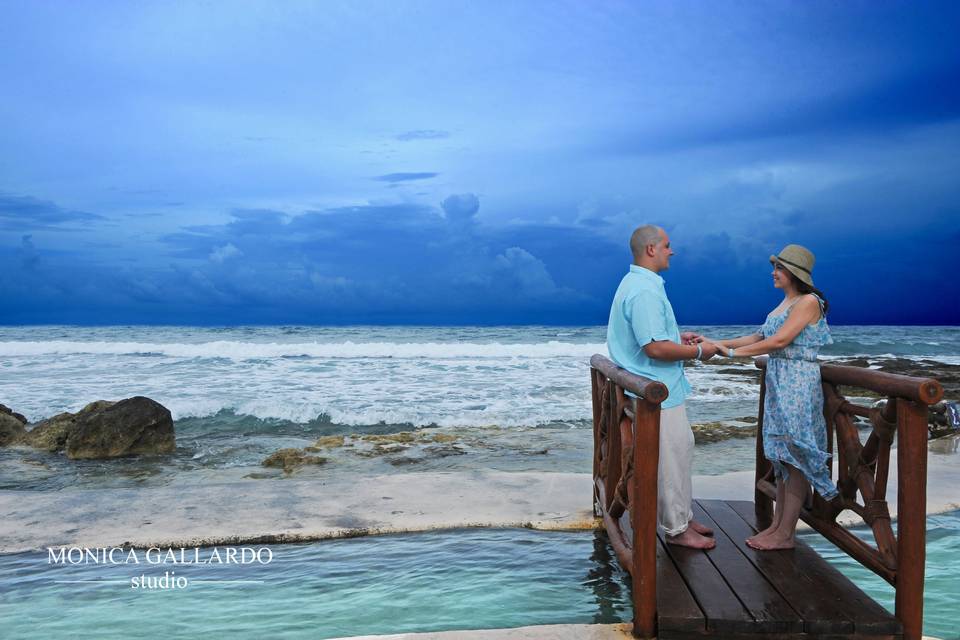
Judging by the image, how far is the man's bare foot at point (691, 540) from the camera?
4.21m

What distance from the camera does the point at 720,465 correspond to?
→ 899 cm

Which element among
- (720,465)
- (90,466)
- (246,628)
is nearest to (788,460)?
(246,628)

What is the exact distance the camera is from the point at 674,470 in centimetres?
403

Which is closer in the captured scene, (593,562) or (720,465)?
(593,562)

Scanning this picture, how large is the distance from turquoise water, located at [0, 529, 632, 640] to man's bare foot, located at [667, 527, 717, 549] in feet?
1.50

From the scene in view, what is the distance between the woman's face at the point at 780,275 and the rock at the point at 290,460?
261 inches

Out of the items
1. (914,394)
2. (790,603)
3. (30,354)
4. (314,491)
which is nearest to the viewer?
(914,394)

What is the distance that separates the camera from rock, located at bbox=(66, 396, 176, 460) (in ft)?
32.1

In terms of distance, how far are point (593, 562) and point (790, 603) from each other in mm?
1630

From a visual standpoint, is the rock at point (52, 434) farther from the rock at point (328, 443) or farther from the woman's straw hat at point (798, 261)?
the woman's straw hat at point (798, 261)

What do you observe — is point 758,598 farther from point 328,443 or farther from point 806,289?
point 328,443

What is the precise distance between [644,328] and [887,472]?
1.35 metres

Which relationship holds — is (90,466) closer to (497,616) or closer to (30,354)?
(497,616)

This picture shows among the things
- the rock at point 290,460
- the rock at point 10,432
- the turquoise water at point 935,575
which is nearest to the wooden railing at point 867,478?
the turquoise water at point 935,575
